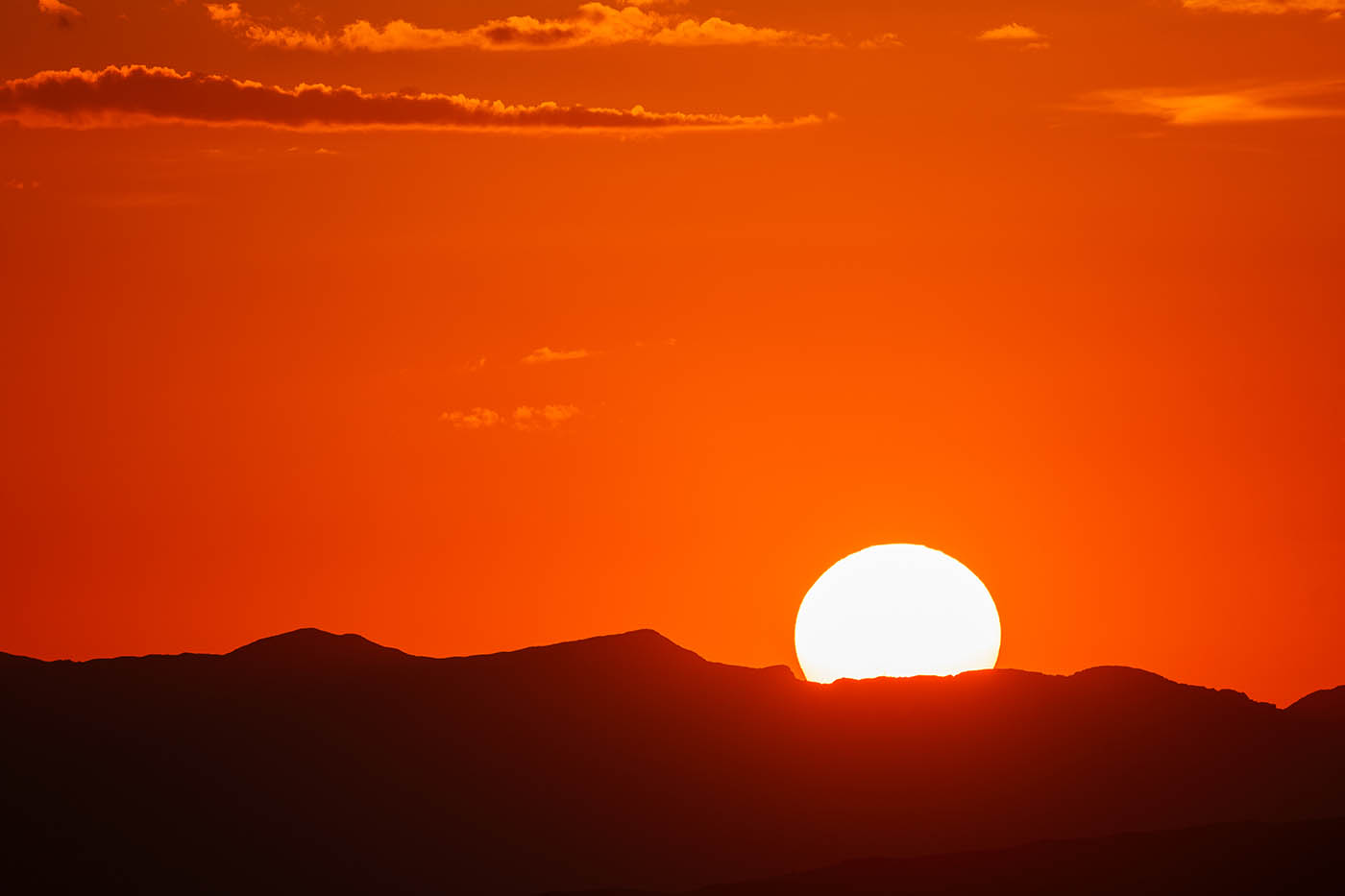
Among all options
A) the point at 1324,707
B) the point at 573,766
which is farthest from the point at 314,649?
the point at 1324,707

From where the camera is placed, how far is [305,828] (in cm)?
13262

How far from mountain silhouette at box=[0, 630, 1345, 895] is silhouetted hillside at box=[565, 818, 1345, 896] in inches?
1165

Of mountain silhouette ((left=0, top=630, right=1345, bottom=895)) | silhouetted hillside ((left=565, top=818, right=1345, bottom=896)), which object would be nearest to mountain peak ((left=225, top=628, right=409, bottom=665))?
mountain silhouette ((left=0, top=630, right=1345, bottom=895))

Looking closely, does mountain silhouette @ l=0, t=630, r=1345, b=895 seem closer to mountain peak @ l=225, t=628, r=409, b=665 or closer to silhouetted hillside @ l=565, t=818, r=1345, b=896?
mountain peak @ l=225, t=628, r=409, b=665

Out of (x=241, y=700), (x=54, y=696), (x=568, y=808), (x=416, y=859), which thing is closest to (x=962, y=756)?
(x=568, y=808)

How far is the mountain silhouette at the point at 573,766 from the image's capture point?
12962cm

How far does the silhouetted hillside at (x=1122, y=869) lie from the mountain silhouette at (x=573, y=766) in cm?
2958

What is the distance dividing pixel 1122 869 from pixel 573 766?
163 ft

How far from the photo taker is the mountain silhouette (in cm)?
12962

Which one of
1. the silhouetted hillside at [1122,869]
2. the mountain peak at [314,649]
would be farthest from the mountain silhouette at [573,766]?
the silhouetted hillside at [1122,869]

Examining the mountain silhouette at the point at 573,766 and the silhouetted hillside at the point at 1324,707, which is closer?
the mountain silhouette at the point at 573,766

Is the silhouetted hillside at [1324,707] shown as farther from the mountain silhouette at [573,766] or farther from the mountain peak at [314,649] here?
the mountain peak at [314,649]

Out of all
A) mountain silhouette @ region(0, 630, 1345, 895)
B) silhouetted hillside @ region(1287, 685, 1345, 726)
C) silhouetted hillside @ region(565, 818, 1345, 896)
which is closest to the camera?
silhouetted hillside @ region(565, 818, 1345, 896)

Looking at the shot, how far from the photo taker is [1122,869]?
9669 cm
